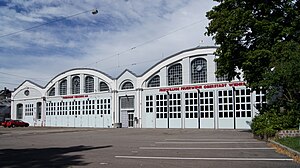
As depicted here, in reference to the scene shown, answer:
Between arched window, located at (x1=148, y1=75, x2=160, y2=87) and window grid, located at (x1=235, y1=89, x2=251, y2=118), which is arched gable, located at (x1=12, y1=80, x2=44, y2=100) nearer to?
arched window, located at (x1=148, y1=75, x2=160, y2=87)

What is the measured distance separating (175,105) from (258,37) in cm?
2439

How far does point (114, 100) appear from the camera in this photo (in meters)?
56.8

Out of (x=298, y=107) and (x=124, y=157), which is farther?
(x=298, y=107)

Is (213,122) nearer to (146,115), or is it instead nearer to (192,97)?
(192,97)

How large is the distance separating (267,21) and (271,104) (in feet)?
19.7

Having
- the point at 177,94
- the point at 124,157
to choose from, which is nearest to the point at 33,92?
the point at 177,94

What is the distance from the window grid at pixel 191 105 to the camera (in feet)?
157

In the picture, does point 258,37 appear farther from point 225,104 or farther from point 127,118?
point 127,118

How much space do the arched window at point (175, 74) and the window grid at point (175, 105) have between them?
1.87 m

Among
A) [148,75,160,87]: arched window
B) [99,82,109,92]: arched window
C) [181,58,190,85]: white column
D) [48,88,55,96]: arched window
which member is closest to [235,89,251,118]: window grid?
[181,58,190,85]: white column

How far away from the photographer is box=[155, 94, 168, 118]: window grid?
5066 cm

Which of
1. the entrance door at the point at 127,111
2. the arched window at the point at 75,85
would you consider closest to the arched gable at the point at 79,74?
the arched window at the point at 75,85

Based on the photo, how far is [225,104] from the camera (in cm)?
4544

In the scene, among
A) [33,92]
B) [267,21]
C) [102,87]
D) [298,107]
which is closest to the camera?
[298,107]
